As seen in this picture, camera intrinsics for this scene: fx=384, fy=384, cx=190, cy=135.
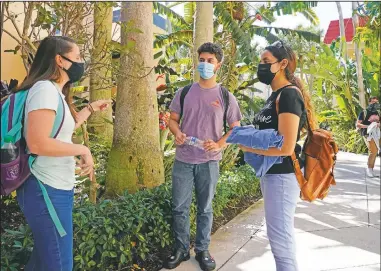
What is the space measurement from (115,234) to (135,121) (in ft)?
4.04

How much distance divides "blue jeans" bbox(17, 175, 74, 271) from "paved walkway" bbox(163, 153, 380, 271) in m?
1.28

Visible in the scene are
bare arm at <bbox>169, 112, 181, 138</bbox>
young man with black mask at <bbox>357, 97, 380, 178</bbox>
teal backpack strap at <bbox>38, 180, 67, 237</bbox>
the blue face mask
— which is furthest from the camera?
young man with black mask at <bbox>357, 97, 380, 178</bbox>

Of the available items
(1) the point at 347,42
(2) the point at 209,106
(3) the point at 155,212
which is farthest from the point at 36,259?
(1) the point at 347,42

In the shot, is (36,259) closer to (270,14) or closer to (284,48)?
(284,48)

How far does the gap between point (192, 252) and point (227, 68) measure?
11.5ft

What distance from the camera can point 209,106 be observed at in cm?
270

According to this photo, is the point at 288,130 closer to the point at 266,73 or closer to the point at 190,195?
the point at 266,73

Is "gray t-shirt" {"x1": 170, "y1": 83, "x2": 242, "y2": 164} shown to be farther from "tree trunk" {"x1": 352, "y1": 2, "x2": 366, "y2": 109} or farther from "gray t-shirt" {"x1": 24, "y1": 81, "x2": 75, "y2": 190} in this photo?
"tree trunk" {"x1": 352, "y1": 2, "x2": 366, "y2": 109}

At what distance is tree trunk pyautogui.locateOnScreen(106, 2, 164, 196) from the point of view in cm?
345

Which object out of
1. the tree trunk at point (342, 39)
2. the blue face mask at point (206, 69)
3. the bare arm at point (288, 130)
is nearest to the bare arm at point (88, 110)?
the blue face mask at point (206, 69)

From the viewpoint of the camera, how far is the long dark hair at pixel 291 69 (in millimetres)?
2023

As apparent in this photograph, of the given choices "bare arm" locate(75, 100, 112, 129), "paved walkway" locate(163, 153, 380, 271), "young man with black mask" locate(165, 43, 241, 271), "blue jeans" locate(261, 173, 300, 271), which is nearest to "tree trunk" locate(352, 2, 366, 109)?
"paved walkway" locate(163, 153, 380, 271)

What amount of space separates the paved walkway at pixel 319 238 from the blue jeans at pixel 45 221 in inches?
50.2

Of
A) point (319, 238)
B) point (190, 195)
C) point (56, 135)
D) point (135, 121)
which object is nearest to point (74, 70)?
point (56, 135)
